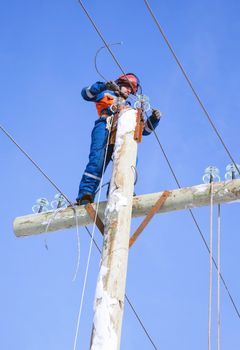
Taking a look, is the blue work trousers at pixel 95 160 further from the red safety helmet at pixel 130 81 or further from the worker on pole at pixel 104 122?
the red safety helmet at pixel 130 81

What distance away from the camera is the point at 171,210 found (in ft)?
16.9

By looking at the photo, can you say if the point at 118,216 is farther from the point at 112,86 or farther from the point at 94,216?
the point at 112,86

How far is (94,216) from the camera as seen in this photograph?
5059 mm

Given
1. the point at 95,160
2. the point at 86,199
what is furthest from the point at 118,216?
the point at 95,160

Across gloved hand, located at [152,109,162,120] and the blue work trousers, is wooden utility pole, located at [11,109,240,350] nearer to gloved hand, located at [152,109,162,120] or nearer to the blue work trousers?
the blue work trousers

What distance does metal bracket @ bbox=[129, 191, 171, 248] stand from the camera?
4.64m

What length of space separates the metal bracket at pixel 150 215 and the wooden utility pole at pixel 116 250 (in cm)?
9

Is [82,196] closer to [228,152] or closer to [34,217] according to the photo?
[34,217]

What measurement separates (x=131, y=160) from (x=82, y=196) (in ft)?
2.29

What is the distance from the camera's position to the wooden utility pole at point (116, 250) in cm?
406

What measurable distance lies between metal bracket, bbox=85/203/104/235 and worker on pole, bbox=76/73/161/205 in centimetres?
32

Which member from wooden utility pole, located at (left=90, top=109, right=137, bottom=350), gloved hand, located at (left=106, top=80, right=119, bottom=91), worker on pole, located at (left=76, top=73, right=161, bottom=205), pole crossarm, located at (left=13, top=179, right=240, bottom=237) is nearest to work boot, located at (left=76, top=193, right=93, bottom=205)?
worker on pole, located at (left=76, top=73, right=161, bottom=205)

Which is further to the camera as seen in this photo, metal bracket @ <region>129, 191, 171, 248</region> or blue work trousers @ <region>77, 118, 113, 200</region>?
blue work trousers @ <region>77, 118, 113, 200</region>

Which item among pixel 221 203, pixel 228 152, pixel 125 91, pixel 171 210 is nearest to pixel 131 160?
pixel 171 210
